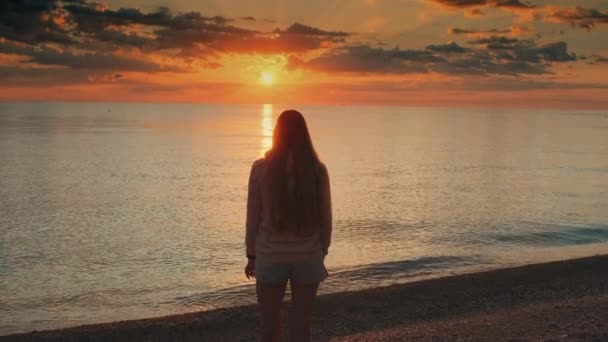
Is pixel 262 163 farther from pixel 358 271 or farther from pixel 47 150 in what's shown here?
pixel 47 150

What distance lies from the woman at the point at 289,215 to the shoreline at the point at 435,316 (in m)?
4.78

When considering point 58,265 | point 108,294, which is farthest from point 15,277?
point 108,294

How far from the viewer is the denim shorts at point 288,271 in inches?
231

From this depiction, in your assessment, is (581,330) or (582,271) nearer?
(581,330)

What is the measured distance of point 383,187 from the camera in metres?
46.5

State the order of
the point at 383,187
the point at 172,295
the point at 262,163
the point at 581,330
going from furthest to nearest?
the point at 383,187, the point at 172,295, the point at 581,330, the point at 262,163

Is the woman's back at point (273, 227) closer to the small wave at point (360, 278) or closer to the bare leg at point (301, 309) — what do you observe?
the bare leg at point (301, 309)

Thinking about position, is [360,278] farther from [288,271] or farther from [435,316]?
[288,271]

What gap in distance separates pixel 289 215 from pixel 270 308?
0.95 meters

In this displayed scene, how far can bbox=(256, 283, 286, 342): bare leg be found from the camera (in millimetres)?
5990

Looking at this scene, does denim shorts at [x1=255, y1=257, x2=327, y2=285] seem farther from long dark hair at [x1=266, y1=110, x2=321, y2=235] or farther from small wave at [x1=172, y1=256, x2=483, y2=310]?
small wave at [x1=172, y1=256, x2=483, y2=310]

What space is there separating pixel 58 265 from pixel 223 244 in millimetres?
6169

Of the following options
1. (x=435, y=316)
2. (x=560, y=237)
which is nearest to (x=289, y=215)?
(x=435, y=316)

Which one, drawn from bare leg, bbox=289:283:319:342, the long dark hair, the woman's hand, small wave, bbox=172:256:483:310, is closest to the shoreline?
small wave, bbox=172:256:483:310
